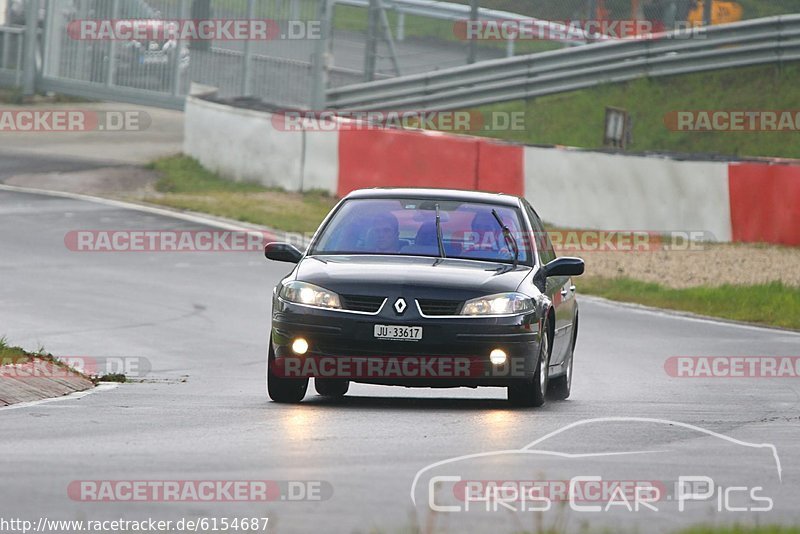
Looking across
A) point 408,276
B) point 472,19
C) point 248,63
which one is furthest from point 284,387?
point 248,63

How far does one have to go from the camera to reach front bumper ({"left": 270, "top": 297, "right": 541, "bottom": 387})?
1093cm

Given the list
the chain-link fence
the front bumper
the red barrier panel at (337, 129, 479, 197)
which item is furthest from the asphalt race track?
the chain-link fence

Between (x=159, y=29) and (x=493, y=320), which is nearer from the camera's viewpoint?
(x=493, y=320)

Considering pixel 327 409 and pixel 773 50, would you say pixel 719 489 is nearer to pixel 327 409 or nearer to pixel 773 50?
pixel 327 409

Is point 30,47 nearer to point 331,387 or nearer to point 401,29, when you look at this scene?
point 401,29

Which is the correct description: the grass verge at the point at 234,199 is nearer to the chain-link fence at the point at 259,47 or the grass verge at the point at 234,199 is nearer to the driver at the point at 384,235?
the chain-link fence at the point at 259,47

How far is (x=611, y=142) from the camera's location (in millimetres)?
27891

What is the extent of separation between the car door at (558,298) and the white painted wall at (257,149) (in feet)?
52.6

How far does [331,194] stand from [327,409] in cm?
1810

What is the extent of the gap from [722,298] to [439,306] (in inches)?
421

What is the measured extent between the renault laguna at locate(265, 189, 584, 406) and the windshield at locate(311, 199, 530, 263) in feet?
0.03

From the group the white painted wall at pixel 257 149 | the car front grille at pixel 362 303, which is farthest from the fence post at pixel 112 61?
the car front grille at pixel 362 303

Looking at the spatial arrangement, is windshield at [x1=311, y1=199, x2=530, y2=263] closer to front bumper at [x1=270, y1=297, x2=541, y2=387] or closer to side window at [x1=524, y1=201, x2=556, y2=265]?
side window at [x1=524, y1=201, x2=556, y2=265]

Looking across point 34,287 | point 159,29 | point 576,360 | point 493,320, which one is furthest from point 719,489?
→ point 159,29
